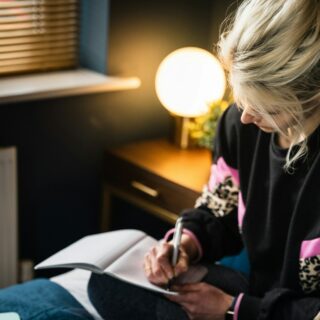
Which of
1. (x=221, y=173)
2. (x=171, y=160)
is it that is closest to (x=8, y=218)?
(x=171, y=160)

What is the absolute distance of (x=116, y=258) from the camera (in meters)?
1.57

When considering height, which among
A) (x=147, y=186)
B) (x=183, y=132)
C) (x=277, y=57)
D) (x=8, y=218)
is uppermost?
(x=277, y=57)

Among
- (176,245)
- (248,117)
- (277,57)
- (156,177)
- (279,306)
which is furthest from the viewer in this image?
(156,177)

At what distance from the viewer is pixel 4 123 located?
81.1 inches

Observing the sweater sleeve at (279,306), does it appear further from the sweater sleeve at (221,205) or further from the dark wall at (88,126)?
the dark wall at (88,126)

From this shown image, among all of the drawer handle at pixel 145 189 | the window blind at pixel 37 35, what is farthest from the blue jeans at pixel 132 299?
the window blind at pixel 37 35

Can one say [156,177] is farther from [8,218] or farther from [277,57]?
[277,57]

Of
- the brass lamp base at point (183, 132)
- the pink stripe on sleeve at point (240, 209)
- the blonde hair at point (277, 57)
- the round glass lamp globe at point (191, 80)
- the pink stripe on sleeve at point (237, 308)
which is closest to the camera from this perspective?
the blonde hair at point (277, 57)

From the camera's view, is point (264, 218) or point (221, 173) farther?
point (221, 173)

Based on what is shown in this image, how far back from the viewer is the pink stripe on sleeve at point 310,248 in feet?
4.62

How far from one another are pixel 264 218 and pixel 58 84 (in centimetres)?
86

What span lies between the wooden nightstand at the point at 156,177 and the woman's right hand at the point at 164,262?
0.35m

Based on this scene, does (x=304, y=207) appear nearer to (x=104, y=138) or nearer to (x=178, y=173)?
(x=178, y=173)

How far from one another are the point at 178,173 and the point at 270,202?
0.60 meters
